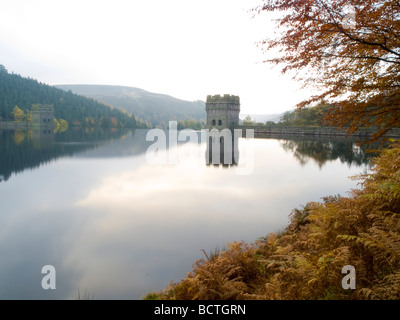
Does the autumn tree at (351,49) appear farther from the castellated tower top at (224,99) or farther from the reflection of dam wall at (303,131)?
the castellated tower top at (224,99)

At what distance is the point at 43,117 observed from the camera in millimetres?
106812

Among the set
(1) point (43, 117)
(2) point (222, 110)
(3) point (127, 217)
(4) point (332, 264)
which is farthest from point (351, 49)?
(1) point (43, 117)

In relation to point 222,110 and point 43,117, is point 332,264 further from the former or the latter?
point 43,117

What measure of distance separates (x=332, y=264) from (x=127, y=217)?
7.66m

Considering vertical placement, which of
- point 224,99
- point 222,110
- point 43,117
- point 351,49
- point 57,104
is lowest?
point 351,49

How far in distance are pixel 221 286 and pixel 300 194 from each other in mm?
10308

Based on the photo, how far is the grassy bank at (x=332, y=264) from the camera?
383 centimetres

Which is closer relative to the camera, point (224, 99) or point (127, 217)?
point (127, 217)

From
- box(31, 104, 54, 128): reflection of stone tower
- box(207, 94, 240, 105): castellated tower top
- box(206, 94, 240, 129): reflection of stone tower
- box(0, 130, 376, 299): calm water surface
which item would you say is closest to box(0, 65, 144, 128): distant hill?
box(31, 104, 54, 128): reflection of stone tower

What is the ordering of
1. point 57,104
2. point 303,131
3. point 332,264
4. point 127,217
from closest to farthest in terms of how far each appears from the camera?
point 332,264, point 127,217, point 303,131, point 57,104

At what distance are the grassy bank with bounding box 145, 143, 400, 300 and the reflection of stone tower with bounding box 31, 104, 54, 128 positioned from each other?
4629 inches

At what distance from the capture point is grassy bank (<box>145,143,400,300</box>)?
3.83m

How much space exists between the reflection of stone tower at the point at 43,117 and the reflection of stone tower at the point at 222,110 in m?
78.8

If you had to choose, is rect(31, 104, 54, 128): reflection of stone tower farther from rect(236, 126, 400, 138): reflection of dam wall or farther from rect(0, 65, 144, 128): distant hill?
rect(236, 126, 400, 138): reflection of dam wall
